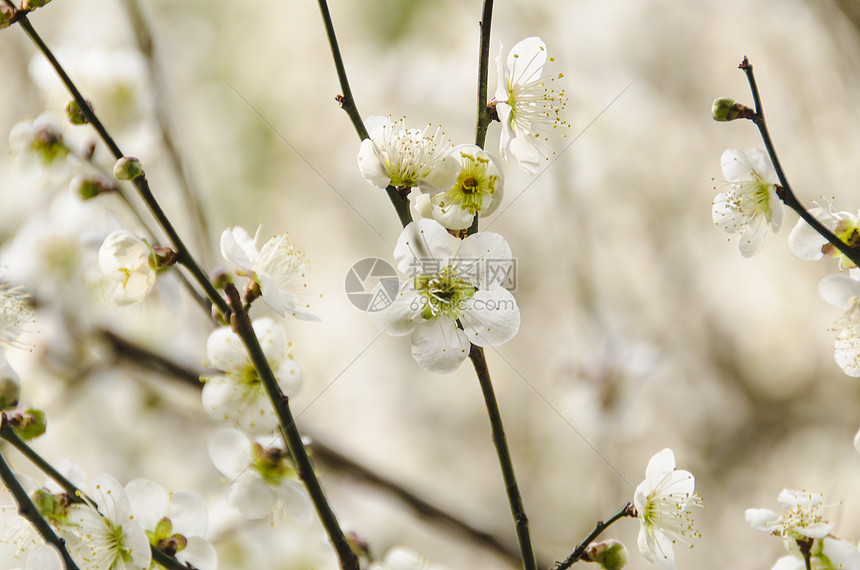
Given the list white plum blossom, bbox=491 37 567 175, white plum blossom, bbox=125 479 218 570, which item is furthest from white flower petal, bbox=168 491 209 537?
white plum blossom, bbox=491 37 567 175

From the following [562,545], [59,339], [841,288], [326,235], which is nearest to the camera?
[841,288]

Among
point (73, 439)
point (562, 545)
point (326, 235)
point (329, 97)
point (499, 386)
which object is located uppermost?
point (329, 97)

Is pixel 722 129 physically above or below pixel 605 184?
above

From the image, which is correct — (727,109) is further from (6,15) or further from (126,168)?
(6,15)

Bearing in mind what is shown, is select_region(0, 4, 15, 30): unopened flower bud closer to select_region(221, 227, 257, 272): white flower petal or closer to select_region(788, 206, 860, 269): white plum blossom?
select_region(221, 227, 257, 272): white flower petal

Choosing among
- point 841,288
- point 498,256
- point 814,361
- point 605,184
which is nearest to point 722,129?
point 605,184

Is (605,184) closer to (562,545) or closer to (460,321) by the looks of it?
(562,545)

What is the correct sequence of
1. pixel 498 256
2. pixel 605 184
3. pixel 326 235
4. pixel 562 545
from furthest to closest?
pixel 326 235
pixel 605 184
pixel 562 545
pixel 498 256

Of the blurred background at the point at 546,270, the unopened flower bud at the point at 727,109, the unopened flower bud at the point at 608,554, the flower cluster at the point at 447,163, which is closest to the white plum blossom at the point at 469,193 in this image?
Result: the flower cluster at the point at 447,163
